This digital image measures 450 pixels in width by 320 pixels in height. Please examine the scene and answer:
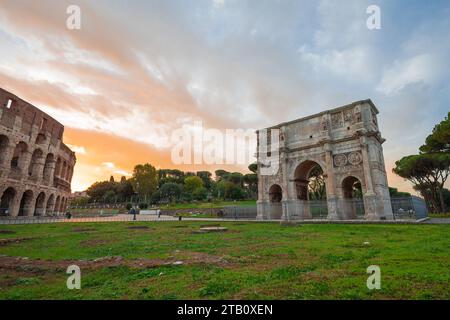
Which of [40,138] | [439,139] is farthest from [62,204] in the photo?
[439,139]

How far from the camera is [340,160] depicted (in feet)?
92.6

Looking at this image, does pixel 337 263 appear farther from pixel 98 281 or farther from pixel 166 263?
pixel 98 281

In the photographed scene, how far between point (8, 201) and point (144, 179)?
45548 mm

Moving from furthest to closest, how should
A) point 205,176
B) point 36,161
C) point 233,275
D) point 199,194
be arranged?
Answer: point 205,176, point 199,194, point 36,161, point 233,275

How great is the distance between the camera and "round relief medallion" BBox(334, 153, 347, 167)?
2788 cm

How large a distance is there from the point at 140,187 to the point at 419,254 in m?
79.3

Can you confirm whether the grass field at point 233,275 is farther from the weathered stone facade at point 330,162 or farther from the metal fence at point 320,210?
the metal fence at point 320,210

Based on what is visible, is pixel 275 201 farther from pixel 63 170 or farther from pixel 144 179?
pixel 144 179

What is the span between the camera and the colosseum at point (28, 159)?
102ft

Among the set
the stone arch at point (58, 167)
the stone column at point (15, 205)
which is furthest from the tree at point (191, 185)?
the stone column at point (15, 205)

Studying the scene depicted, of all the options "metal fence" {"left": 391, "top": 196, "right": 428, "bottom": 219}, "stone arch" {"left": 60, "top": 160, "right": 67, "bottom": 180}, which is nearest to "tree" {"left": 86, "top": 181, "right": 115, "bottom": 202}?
"stone arch" {"left": 60, "top": 160, "right": 67, "bottom": 180}

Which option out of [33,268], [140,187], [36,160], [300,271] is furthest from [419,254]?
[140,187]

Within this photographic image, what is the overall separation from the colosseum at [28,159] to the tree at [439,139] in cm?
5986

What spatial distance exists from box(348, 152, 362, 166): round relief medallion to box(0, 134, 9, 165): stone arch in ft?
142
